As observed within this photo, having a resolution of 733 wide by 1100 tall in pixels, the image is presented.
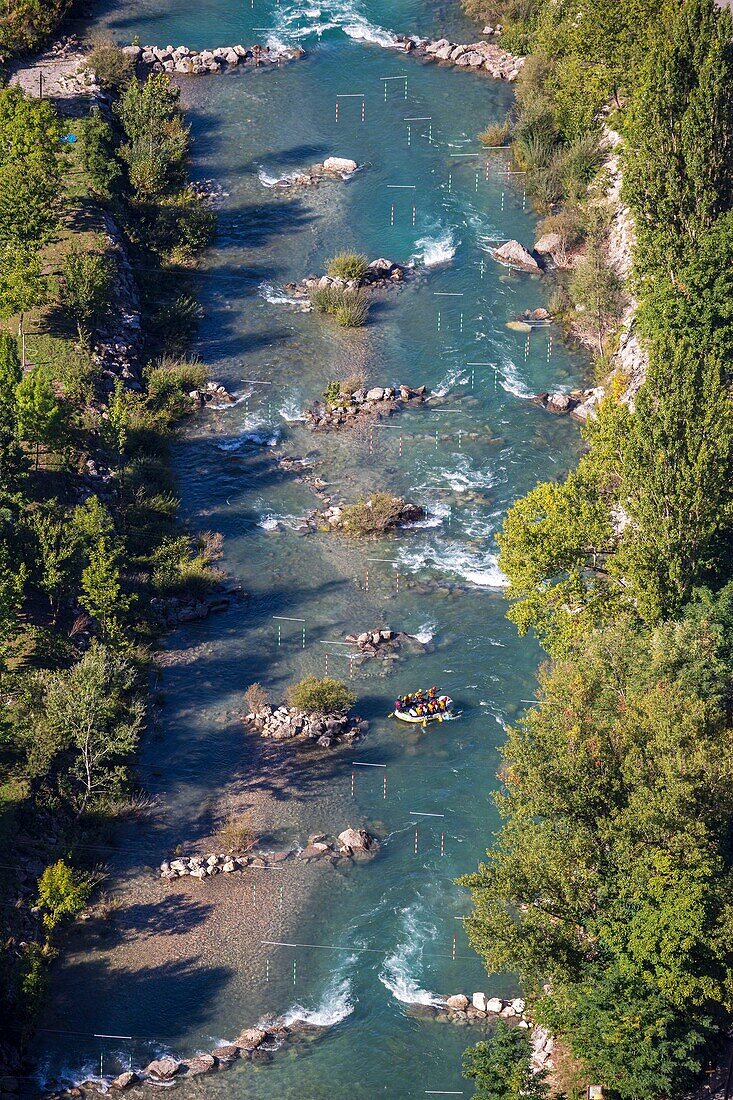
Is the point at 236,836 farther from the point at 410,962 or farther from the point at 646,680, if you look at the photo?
the point at 646,680

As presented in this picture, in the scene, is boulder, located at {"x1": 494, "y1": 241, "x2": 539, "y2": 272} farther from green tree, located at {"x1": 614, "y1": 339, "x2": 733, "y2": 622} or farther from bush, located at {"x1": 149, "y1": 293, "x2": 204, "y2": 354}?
green tree, located at {"x1": 614, "y1": 339, "x2": 733, "y2": 622}

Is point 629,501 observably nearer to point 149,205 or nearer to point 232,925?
point 232,925

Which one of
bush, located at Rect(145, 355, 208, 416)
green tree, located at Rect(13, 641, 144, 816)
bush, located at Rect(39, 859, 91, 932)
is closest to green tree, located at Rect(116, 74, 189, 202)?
bush, located at Rect(145, 355, 208, 416)

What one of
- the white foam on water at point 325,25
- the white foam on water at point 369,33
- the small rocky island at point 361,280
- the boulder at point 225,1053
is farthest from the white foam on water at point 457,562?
the white foam on water at point 325,25

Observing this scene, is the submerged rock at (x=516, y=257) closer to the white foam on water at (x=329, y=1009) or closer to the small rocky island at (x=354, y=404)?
the small rocky island at (x=354, y=404)

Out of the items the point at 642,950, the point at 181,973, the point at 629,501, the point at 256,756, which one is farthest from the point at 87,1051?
the point at 629,501

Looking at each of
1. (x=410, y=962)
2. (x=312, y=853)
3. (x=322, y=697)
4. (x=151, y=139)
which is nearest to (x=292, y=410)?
(x=322, y=697)
